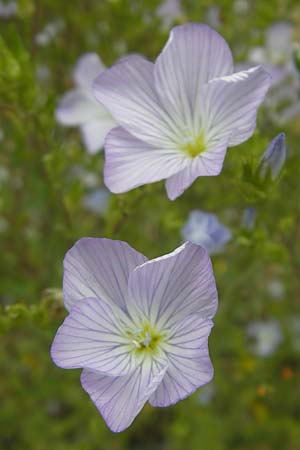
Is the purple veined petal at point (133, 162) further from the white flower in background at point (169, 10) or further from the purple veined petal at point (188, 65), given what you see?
the white flower in background at point (169, 10)

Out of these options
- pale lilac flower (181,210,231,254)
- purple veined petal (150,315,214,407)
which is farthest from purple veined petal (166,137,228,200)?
pale lilac flower (181,210,231,254)

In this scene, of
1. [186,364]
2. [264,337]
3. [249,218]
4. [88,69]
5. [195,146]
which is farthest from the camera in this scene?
[264,337]

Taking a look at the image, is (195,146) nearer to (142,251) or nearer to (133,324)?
(133,324)

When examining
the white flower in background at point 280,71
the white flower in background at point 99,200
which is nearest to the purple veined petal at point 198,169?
the white flower in background at point 280,71

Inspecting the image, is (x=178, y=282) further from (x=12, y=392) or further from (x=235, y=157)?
(x=12, y=392)

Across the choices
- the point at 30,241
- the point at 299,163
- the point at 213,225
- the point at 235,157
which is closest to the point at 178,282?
the point at 235,157

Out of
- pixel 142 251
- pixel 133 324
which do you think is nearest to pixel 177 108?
pixel 133 324

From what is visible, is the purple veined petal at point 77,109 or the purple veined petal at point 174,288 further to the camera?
the purple veined petal at point 77,109
